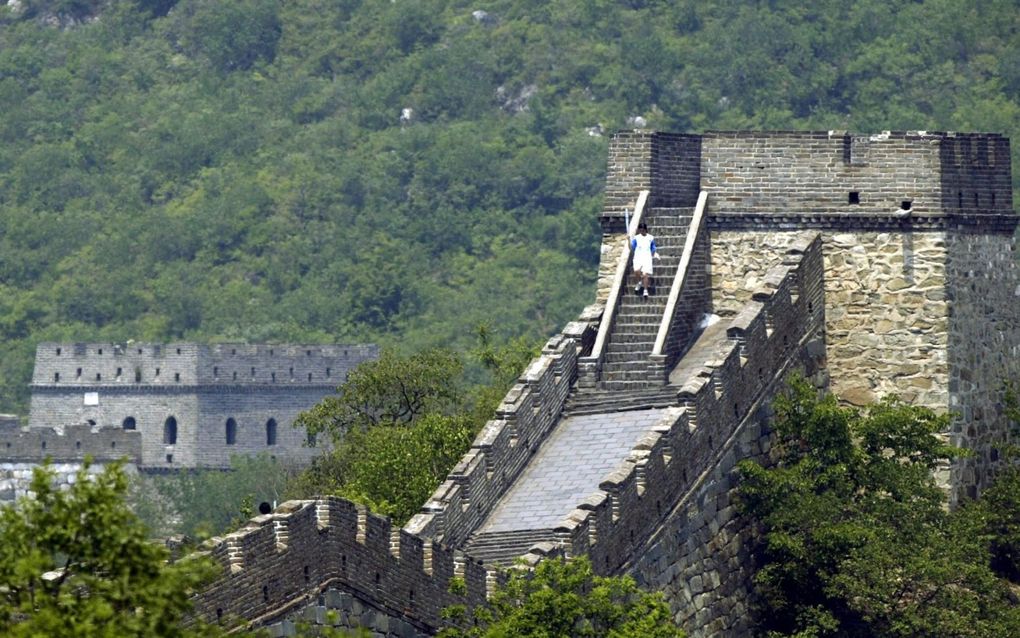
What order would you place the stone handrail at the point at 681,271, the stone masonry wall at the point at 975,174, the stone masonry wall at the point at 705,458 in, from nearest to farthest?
the stone masonry wall at the point at 705,458 < the stone handrail at the point at 681,271 < the stone masonry wall at the point at 975,174

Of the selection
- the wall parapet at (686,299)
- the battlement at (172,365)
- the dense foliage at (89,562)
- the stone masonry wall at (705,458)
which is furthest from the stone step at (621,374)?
the battlement at (172,365)

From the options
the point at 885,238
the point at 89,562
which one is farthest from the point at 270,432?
the point at 89,562

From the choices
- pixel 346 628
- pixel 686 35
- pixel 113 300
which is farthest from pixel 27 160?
pixel 346 628

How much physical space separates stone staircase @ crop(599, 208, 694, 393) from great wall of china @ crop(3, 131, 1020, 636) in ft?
0.09

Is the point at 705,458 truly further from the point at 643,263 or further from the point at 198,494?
the point at 198,494

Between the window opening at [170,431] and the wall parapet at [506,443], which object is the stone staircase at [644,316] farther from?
the window opening at [170,431]

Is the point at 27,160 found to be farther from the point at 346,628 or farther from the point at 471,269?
the point at 346,628

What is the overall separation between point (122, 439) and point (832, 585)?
350 feet

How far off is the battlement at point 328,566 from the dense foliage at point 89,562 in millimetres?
3715

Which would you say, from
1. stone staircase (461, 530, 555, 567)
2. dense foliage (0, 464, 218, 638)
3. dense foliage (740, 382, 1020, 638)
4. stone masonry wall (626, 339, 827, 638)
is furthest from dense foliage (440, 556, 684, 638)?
dense foliage (0, 464, 218, 638)

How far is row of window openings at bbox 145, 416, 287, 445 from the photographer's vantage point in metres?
158

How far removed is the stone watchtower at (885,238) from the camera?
48.1 meters

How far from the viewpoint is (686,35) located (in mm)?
194250

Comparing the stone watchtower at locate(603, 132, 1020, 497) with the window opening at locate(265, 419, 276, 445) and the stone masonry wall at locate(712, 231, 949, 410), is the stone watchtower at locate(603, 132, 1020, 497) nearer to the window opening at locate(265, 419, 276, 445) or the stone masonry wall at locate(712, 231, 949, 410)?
the stone masonry wall at locate(712, 231, 949, 410)
